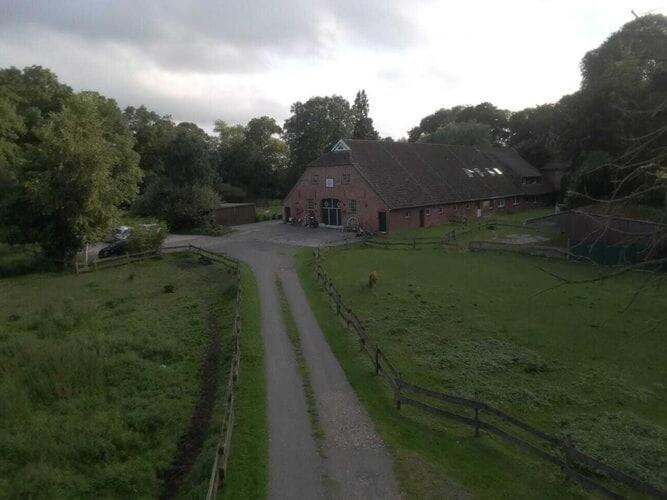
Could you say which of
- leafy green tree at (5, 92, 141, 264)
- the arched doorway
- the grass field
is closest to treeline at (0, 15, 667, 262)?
leafy green tree at (5, 92, 141, 264)

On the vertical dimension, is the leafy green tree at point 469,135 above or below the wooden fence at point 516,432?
above

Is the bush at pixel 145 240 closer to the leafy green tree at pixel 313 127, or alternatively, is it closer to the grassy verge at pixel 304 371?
the grassy verge at pixel 304 371

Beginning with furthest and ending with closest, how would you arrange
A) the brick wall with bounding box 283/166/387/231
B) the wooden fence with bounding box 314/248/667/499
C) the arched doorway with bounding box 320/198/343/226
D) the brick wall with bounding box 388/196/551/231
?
1. the arched doorway with bounding box 320/198/343/226
2. the brick wall with bounding box 388/196/551/231
3. the brick wall with bounding box 283/166/387/231
4. the wooden fence with bounding box 314/248/667/499

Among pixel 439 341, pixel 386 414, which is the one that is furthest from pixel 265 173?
pixel 386 414

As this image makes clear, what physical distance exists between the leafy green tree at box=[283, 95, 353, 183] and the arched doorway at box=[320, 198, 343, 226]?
22.2 metres

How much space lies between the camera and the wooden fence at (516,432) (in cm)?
1007

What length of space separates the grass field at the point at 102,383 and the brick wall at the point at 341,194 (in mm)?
16524

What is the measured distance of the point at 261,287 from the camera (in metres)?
26.8

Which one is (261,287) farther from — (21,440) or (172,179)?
(172,179)

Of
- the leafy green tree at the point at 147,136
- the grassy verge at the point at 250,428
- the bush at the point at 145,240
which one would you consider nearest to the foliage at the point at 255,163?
the leafy green tree at the point at 147,136

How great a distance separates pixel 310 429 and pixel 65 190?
27508mm

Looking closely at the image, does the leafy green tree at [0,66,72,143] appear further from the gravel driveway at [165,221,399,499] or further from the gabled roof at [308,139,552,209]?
the gravel driveway at [165,221,399,499]

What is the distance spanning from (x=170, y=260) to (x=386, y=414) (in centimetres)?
2667

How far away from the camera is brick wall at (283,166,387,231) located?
4241cm
